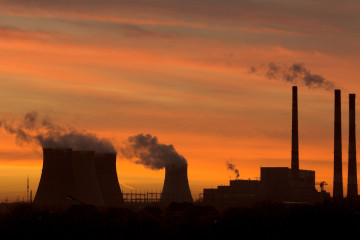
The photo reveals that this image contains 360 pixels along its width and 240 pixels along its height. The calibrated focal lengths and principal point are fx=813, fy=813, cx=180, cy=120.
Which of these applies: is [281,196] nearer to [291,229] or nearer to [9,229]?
[291,229]

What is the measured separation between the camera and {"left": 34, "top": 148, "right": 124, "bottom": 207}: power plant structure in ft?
242

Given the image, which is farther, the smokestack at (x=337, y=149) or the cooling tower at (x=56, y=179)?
the smokestack at (x=337, y=149)

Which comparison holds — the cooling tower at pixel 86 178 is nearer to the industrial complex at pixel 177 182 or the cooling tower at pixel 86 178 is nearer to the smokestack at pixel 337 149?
the industrial complex at pixel 177 182

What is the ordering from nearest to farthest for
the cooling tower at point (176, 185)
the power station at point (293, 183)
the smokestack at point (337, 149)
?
the smokestack at point (337, 149), the power station at point (293, 183), the cooling tower at point (176, 185)

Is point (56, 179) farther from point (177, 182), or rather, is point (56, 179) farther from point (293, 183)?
point (293, 183)

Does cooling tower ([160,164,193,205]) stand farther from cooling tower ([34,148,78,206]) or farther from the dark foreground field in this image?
the dark foreground field

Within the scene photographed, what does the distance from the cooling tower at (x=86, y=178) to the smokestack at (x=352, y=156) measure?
97.6 feet

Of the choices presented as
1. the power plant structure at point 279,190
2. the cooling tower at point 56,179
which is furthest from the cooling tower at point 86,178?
the power plant structure at point 279,190


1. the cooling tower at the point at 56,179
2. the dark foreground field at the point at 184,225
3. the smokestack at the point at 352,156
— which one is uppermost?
the smokestack at the point at 352,156

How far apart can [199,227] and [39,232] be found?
36.3ft

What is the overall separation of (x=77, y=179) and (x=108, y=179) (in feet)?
20.3

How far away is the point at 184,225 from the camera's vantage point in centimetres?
5956

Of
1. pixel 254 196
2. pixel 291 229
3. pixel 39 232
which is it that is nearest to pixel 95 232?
pixel 39 232

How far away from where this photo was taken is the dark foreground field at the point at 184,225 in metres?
54.8
